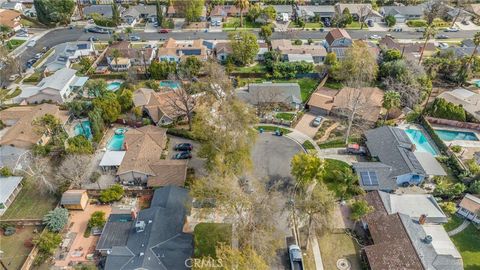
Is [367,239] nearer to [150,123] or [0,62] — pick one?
[150,123]

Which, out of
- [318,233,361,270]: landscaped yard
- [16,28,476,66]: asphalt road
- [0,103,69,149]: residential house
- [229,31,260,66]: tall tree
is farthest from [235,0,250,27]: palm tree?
[318,233,361,270]: landscaped yard

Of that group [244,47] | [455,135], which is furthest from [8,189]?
[455,135]

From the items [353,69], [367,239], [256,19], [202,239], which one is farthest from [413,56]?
[202,239]

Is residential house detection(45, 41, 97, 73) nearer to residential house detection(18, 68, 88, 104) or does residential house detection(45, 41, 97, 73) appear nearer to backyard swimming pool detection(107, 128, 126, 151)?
residential house detection(18, 68, 88, 104)

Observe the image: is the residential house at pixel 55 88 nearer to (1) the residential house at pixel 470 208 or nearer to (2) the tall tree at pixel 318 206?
(2) the tall tree at pixel 318 206

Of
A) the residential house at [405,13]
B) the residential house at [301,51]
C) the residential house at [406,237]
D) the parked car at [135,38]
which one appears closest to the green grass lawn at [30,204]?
the residential house at [406,237]

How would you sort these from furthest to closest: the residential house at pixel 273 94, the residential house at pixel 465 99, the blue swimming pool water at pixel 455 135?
the residential house at pixel 273 94
the residential house at pixel 465 99
the blue swimming pool water at pixel 455 135
